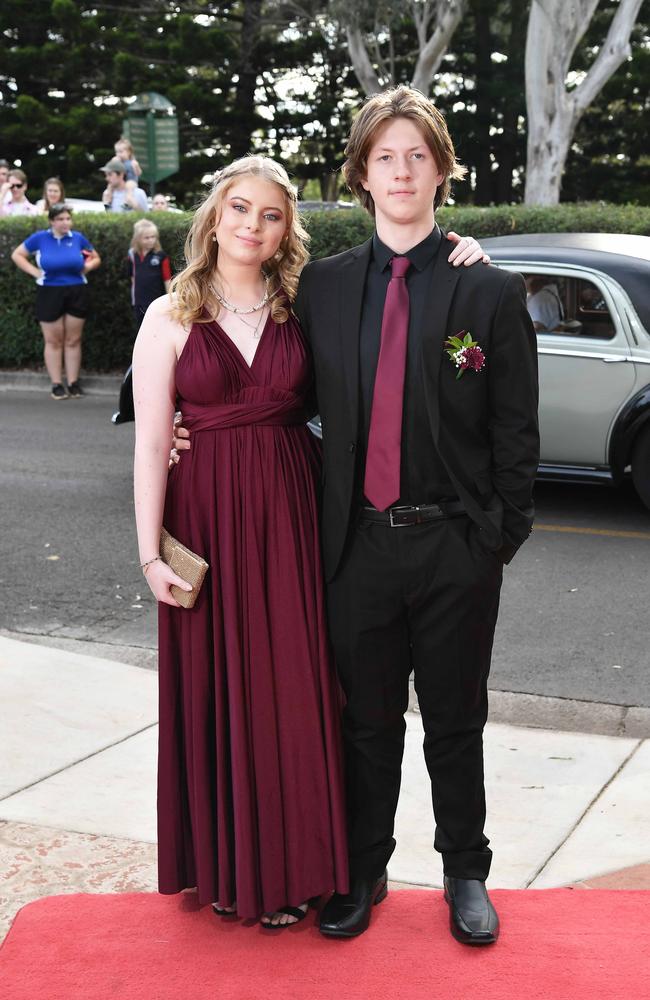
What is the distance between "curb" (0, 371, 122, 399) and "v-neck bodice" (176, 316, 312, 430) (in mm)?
10847

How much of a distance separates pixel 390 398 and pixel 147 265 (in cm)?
1036

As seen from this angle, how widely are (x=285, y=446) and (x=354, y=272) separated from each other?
463 mm

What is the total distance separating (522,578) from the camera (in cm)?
675

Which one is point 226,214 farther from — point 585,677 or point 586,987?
point 585,677

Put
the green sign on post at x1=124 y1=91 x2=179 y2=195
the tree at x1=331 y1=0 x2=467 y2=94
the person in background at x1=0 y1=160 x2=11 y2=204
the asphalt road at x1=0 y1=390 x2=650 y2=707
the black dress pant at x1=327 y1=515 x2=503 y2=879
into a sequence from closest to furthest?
the black dress pant at x1=327 y1=515 x2=503 y2=879 → the asphalt road at x1=0 y1=390 x2=650 y2=707 → the person in background at x1=0 y1=160 x2=11 y2=204 → the green sign on post at x1=124 y1=91 x2=179 y2=195 → the tree at x1=331 y1=0 x2=467 y2=94

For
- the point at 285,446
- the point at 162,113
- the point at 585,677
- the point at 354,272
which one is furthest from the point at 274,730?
the point at 162,113

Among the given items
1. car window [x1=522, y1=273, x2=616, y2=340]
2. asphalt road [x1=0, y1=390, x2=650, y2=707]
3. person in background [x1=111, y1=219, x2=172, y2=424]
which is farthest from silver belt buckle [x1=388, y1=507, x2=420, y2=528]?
person in background [x1=111, y1=219, x2=172, y2=424]

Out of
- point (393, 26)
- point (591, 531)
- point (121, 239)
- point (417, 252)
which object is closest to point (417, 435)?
point (417, 252)

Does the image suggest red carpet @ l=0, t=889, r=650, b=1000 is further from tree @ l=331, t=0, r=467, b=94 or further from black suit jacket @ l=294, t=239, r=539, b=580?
tree @ l=331, t=0, r=467, b=94

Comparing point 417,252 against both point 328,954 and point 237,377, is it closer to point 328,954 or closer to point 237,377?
point 237,377

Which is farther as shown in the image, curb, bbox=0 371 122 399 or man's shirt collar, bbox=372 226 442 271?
curb, bbox=0 371 122 399

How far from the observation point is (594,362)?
7742mm

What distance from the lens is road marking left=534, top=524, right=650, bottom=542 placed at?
7613mm

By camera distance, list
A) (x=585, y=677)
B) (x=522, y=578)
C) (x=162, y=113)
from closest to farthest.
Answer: (x=585, y=677), (x=522, y=578), (x=162, y=113)
